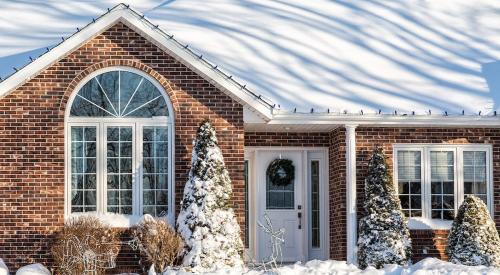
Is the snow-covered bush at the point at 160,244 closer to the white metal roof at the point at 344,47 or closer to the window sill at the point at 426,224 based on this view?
the white metal roof at the point at 344,47

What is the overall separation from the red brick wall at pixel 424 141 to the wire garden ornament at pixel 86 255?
495cm

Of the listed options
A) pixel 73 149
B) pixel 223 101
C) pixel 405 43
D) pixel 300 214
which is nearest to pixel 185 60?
pixel 223 101

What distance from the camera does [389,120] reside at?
67.9ft

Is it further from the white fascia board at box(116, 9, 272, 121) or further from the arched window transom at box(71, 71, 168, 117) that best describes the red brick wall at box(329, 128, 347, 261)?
the arched window transom at box(71, 71, 168, 117)

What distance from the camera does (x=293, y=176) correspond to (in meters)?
22.1

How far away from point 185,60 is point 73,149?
259cm

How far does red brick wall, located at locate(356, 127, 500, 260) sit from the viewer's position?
20938mm

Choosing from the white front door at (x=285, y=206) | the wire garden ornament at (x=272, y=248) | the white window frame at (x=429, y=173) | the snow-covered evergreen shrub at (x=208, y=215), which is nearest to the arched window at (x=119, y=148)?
the snow-covered evergreen shrub at (x=208, y=215)

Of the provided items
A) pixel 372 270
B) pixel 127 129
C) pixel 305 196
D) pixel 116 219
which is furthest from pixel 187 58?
pixel 372 270

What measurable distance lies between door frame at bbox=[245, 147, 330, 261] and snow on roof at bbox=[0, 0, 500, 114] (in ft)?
4.69

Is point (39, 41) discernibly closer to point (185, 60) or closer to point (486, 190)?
point (185, 60)

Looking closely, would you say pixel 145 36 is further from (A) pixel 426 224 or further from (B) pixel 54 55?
(A) pixel 426 224

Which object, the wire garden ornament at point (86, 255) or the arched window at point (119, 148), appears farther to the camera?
the arched window at point (119, 148)

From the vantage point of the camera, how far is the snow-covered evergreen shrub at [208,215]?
18.8m
